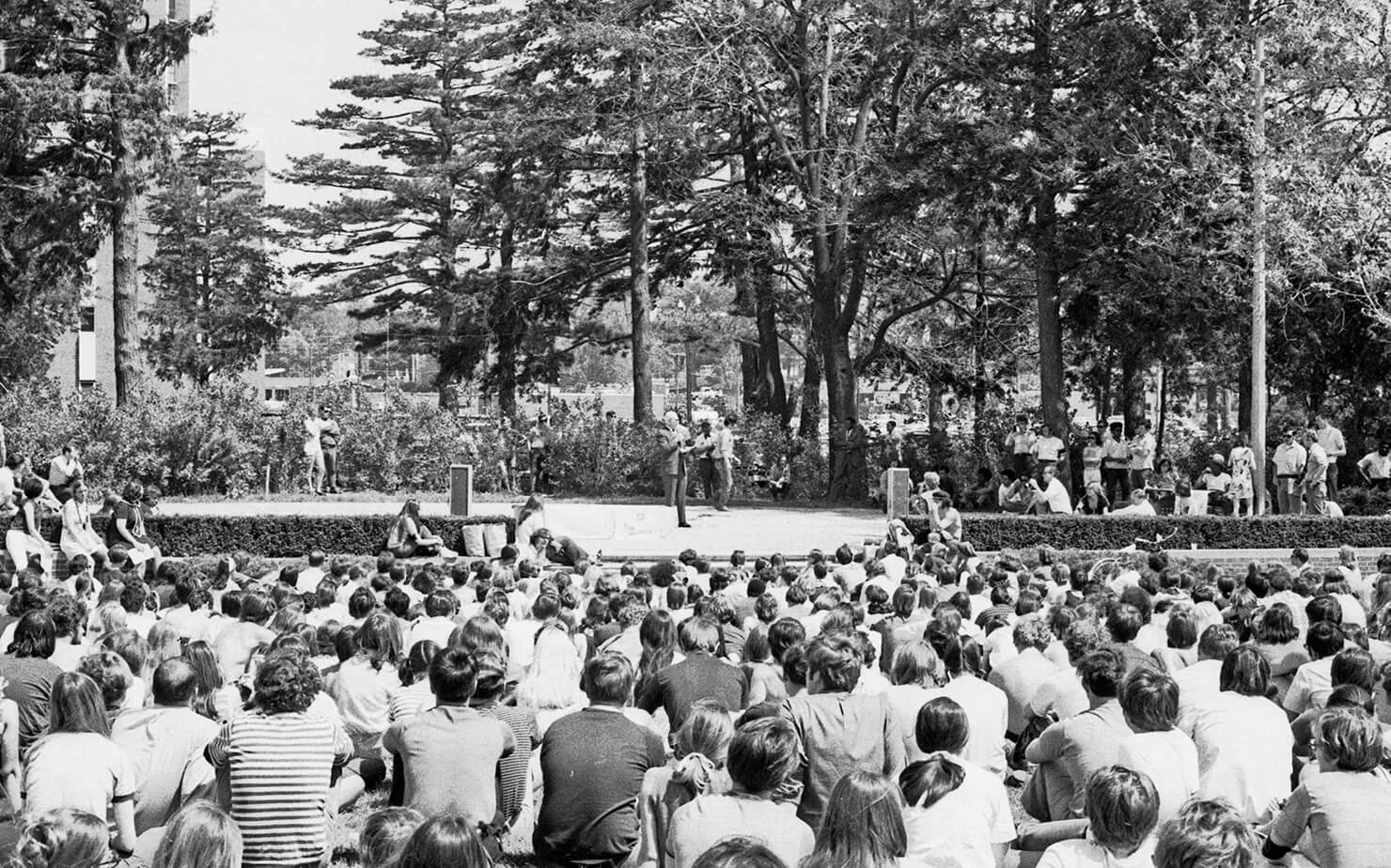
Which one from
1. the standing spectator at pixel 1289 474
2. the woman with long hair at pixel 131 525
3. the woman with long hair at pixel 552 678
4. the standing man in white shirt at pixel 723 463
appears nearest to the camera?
the woman with long hair at pixel 552 678

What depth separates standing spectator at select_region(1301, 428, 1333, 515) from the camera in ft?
73.8

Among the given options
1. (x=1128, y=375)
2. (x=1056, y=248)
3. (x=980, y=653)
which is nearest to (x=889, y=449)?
(x=1056, y=248)

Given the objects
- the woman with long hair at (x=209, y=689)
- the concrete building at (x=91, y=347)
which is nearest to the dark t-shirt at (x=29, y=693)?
the woman with long hair at (x=209, y=689)

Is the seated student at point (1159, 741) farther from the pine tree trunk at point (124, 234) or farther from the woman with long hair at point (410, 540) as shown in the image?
the pine tree trunk at point (124, 234)

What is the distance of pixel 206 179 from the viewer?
50219 mm

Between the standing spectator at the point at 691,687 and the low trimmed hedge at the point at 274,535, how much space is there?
501 inches

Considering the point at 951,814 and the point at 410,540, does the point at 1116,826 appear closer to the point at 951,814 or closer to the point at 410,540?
the point at 951,814

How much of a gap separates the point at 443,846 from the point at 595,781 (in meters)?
2.17

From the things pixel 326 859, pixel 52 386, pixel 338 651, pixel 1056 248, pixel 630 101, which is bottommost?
pixel 326 859

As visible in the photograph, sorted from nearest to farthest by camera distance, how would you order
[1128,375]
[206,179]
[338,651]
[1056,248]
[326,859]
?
1. [326,859]
2. [338,651]
3. [1056,248]
4. [1128,375]
5. [206,179]

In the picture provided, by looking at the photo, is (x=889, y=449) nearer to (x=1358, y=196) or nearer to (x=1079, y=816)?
(x=1358, y=196)

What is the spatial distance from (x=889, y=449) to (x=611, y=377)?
101 meters

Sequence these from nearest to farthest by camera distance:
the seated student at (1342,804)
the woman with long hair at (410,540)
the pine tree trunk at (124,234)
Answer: the seated student at (1342,804) → the woman with long hair at (410,540) → the pine tree trunk at (124,234)

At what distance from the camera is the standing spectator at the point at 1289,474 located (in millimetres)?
22688
